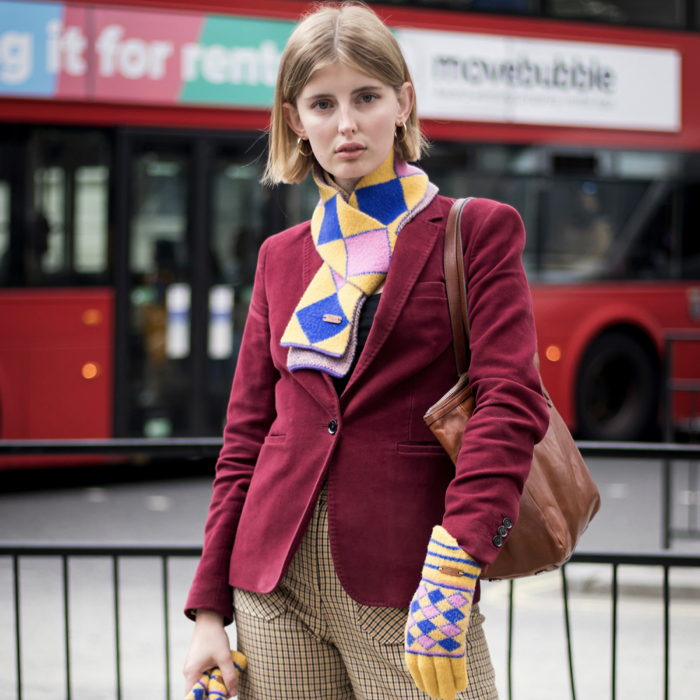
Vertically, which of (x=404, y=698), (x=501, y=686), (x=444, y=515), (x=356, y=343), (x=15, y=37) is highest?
(x=15, y=37)

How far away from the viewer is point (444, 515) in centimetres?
131

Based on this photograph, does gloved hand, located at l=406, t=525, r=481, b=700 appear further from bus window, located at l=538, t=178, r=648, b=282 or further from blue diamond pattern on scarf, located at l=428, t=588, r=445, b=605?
bus window, located at l=538, t=178, r=648, b=282

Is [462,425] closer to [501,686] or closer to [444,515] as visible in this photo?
[444,515]

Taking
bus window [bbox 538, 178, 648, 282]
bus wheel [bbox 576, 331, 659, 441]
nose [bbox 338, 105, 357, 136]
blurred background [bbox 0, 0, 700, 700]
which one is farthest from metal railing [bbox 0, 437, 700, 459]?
bus wheel [bbox 576, 331, 659, 441]

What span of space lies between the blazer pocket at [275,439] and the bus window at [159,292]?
578 cm

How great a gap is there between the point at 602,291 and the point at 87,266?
4.46 metres

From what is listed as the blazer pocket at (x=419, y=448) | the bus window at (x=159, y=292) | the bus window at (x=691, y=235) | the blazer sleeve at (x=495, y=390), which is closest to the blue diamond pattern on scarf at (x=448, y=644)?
the blazer sleeve at (x=495, y=390)

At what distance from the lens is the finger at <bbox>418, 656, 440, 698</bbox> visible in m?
1.24

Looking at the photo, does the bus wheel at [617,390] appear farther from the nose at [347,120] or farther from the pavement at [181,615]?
the nose at [347,120]

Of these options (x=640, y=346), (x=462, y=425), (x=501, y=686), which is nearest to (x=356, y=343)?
(x=462, y=425)

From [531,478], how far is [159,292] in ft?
20.0

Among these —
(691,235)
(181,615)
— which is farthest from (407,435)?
(691,235)

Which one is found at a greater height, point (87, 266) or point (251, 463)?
point (87, 266)

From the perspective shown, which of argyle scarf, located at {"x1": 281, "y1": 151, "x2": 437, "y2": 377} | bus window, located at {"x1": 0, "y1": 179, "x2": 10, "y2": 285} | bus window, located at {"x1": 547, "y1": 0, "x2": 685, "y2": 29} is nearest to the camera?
argyle scarf, located at {"x1": 281, "y1": 151, "x2": 437, "y2": 377}
